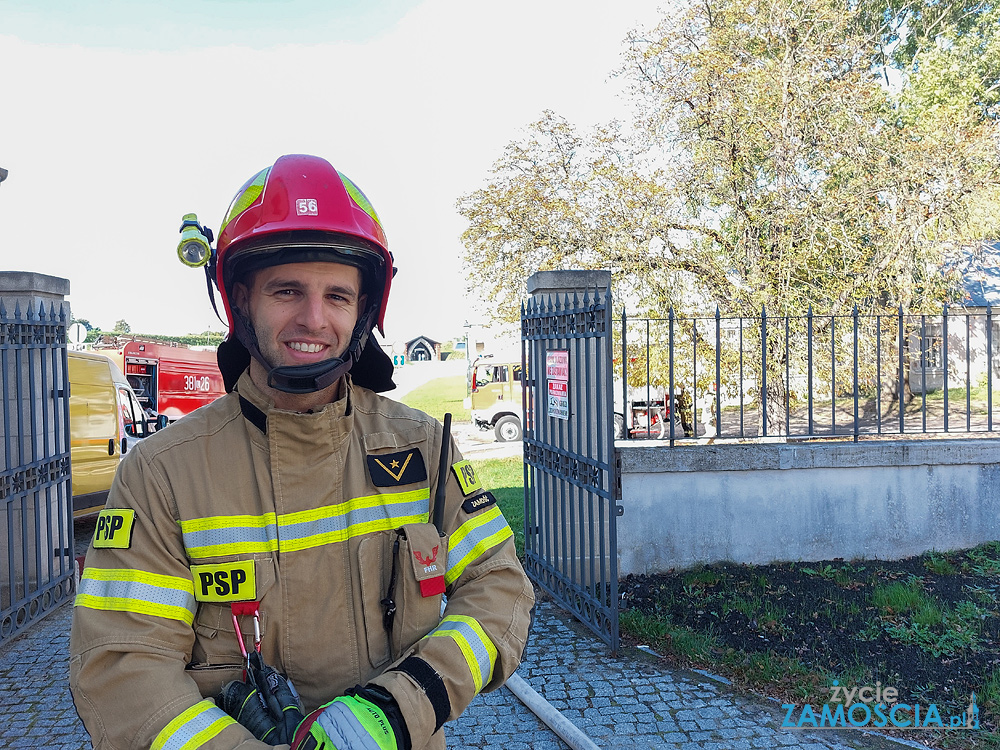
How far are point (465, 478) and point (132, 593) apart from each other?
79cm

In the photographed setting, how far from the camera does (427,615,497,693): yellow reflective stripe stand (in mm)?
1597

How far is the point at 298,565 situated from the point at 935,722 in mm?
3642

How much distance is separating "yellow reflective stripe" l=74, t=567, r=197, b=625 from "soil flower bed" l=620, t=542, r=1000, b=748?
3.52 metres

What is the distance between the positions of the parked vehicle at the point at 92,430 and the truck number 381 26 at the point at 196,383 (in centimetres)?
1243

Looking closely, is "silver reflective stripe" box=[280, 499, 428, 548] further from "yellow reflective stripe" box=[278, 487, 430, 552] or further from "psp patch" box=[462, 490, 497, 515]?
"psp patch" box=[462, 490, 497, 515]

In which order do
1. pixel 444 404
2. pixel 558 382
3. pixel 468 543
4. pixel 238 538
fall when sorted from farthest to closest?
pixel 444 404 < pixel 558 382 < pixel 468 543 < pixel 238 538

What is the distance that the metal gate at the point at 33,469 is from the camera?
205 inches

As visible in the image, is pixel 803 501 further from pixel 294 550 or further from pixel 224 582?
pixel 224 582

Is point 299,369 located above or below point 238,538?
above

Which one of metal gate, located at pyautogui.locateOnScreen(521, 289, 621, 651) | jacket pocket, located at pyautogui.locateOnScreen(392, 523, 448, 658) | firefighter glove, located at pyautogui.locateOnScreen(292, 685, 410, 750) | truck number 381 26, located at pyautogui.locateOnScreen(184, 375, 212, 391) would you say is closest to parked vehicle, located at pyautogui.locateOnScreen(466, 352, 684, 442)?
truck number 381 26, located at pyautogui.locateOnScreen(184, 375, 212, 391)

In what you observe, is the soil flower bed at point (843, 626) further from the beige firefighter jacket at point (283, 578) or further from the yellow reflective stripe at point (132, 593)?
the yellow reflective stripe at point (132, 593)

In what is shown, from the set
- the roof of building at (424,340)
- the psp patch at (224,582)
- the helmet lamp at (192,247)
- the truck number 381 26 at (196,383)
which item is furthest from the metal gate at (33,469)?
the roof of building at (424,340)

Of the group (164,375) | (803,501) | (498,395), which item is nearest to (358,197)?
(803,501)

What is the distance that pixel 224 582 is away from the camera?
1.55 m
